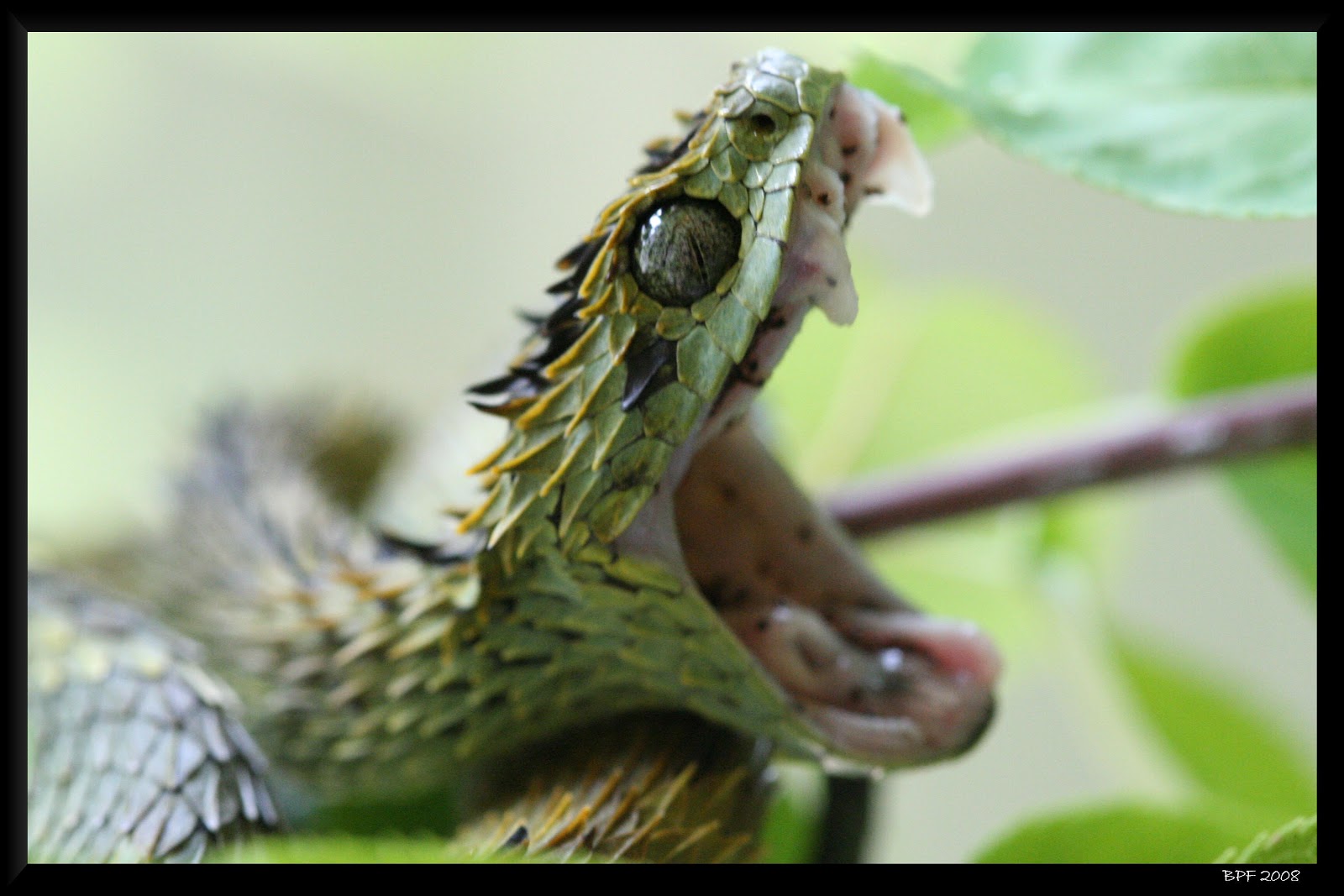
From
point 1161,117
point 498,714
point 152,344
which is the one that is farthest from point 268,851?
point 152,344

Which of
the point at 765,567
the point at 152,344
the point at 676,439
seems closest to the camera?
the point at 676,439

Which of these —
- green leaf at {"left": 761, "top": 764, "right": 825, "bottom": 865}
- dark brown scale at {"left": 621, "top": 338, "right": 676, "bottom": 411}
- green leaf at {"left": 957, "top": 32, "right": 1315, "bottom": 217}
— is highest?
green leaf at {"left": 957, "top": 32, "right": 1315, "bottom": 217}

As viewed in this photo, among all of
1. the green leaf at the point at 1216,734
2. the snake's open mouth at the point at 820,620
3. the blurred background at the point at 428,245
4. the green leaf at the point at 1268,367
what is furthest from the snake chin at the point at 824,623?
the blurred background at the point at 428,245

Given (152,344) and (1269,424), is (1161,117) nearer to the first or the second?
(1269,424)

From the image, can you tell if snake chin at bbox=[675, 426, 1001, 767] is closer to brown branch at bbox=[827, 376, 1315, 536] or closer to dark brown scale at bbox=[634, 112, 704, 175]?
dark brown scale at bbox=[634, 112, 704, 175]

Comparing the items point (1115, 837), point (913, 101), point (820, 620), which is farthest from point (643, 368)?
point (1115, 837)

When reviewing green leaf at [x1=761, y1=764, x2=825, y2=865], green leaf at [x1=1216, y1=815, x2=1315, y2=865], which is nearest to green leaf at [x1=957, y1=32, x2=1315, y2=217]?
green leaf at [x1=1216, y1=815, x2=1315, y2=865]
